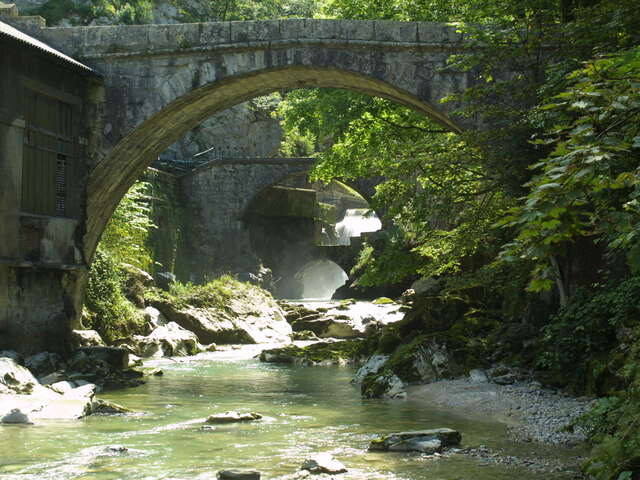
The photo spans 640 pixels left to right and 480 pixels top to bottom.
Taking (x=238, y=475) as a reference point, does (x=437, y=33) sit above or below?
above

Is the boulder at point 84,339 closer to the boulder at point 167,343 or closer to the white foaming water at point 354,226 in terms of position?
the boulder at point 167,343

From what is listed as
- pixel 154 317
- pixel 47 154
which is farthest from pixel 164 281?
pixel 47 154

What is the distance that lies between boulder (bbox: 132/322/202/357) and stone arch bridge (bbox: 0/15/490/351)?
3.17m

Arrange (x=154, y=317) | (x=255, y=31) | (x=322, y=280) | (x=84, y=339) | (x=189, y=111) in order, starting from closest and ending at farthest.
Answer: (x=255, y=31), (x=84, y=339), (x=189, y=111), (x=154, y=317), (x=322, y=280)

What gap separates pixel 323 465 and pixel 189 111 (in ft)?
30.8

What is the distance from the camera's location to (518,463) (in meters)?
6.34

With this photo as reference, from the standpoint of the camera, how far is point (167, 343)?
17.5 m

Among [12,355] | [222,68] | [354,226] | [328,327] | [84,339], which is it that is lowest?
[328,327]

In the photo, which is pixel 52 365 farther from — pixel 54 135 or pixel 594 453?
pixel 594 453

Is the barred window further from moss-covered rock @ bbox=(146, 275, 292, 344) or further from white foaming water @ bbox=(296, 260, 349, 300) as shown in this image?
white foaming water @ bbox=(296, 260, 349, 300)

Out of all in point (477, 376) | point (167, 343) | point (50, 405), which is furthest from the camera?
point (167, 343)

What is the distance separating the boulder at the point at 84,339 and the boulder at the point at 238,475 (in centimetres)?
875

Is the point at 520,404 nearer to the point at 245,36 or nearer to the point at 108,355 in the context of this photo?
the point at 108,355

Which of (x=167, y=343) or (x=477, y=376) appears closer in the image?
(x=477, y=376)
